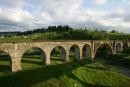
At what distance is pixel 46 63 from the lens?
6294cm

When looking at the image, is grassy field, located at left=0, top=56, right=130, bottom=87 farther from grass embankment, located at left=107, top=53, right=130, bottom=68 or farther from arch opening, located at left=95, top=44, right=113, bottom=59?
arch opening, located at left=95, top=44, right=113, bottom=59

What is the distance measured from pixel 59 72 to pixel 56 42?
1806cm

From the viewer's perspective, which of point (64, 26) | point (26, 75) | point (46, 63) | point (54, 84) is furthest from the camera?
point (64, 26)

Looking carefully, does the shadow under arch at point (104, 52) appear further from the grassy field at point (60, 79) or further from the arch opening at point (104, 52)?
the grassy field at point (60, 79)

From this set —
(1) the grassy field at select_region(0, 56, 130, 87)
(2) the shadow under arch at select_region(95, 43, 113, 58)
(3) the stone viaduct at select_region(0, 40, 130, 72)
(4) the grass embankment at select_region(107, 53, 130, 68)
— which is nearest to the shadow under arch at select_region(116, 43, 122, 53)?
(2) the shadow under arch at select_region(95, 43, 113, 58)

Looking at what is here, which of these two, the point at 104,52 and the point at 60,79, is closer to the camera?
the point at 60,79

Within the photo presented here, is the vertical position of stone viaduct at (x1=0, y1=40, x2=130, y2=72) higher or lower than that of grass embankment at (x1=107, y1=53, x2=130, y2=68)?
higher

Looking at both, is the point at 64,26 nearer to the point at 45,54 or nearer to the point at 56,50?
the point at 56,50

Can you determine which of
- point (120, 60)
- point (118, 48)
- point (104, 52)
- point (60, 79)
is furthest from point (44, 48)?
point (118, 48)

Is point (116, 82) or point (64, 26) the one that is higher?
point (64, 26)

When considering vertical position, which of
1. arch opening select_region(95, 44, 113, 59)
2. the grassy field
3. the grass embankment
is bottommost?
the grassy field

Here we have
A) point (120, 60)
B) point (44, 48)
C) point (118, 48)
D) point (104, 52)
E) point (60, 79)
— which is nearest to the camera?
point (60, 79)

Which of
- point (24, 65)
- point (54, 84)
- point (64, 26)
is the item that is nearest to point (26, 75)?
point (54, 84)

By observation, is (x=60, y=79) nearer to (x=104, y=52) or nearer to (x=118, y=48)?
(x=104, y=52)
